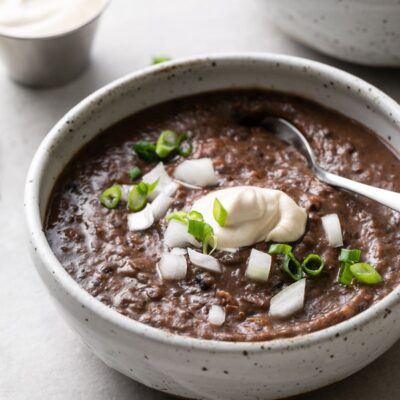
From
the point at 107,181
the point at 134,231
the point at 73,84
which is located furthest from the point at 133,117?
the point at 73,84

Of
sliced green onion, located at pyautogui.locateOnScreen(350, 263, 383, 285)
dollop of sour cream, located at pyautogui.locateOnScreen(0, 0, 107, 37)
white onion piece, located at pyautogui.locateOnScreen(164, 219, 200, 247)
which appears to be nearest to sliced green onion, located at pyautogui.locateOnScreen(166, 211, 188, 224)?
white onion piece, located at pyautogui.locateOnScreen(164, 219, 200, 247)

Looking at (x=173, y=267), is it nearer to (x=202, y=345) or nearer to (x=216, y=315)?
(x=216, y=315)

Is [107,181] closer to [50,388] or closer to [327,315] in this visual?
[50,388]

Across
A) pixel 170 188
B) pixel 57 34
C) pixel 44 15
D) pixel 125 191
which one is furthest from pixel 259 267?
pixel 44 15

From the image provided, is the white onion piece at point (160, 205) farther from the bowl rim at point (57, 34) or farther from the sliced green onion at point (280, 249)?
the bowl rim at point (57, 34)

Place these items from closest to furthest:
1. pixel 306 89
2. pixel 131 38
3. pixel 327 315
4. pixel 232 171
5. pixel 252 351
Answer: pixel 252 351 < pixel 327 315 < pixel 232 171 < pixel 306 89 < pixel 131 38

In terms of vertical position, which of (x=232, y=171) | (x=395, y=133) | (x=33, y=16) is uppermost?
(x=395, y=133)

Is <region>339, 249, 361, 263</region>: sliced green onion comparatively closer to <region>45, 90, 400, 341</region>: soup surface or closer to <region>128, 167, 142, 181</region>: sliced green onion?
<region>45, 90, 400, 341</region>: soup surface

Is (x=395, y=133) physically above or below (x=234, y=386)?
above
